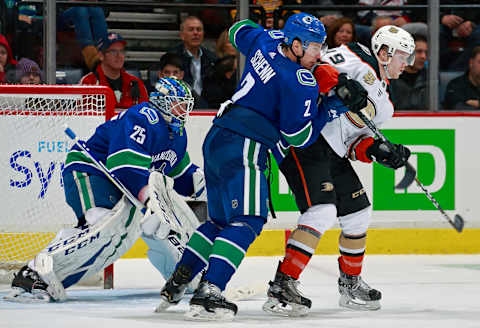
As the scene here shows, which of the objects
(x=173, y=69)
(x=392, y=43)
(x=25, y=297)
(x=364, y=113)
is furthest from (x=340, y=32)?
(x=25, y=297)

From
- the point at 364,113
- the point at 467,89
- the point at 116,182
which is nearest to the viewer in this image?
the point at 364,113

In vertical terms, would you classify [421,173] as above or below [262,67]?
below

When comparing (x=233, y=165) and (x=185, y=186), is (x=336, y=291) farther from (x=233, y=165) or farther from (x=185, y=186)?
(x=233, y=165)

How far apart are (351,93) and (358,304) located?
3.05 feet

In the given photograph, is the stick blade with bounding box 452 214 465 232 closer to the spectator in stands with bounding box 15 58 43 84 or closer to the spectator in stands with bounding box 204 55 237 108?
the spectator in stands with bounding box 204 55 237 108

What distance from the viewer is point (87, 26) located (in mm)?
6754

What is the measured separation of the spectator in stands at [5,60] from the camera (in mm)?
6562

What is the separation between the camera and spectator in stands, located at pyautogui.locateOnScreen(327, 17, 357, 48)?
6820 mm

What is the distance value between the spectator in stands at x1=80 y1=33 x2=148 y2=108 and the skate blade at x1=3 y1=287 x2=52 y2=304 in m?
2.22

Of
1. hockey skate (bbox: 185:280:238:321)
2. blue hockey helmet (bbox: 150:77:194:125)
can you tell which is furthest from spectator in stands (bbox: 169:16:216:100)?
hockey skate (bbox: 185:280:238:321)

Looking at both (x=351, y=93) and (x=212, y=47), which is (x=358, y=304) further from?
(x=212, y=47)

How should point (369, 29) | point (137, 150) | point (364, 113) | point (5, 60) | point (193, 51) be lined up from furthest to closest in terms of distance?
point (369, 29) < point (193, 51) < point (5, 60) < point (137, 150) < point (364, 113)

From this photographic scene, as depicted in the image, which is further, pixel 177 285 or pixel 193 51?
pixel 193 51

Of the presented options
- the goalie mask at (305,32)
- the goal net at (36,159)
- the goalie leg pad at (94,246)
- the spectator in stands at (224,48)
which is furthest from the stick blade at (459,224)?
the spectator in stands at (224,48)
